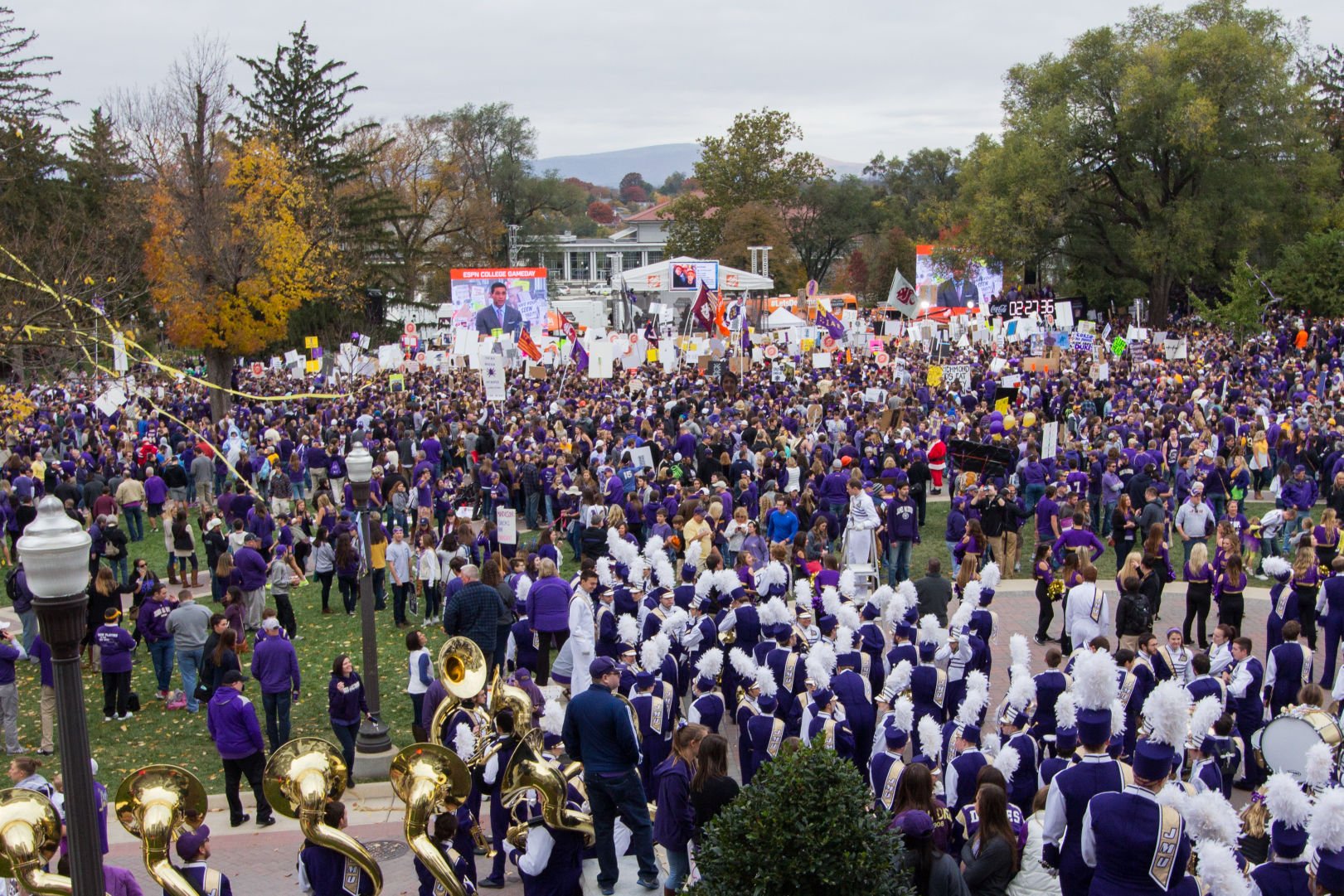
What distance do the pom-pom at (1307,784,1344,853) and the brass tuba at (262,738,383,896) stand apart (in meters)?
5.15

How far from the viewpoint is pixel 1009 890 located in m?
7.09

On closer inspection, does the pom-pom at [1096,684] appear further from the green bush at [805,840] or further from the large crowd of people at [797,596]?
the green bush at [805,840]

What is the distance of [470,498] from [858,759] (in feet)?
40.1

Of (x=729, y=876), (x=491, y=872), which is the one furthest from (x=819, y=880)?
(x=491, y=872)

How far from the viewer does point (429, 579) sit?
1555 centimetres

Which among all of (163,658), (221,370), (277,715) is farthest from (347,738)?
(221,370)

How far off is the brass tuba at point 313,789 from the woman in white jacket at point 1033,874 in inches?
149

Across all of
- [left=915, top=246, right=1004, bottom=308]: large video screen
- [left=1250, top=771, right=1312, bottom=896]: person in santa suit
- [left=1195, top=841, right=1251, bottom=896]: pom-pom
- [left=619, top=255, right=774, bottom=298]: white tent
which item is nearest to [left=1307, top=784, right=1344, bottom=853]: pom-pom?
[left=1250, top=771, right=1312, bottom=896]: person in santa suit

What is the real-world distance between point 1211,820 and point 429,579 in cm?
1087

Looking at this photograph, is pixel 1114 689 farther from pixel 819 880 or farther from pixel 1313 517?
pixel 1313 517

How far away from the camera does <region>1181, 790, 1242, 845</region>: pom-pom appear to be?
6391mm

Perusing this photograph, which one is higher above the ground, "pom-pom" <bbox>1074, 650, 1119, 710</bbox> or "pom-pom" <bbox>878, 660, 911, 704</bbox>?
"pom-pom" <bbox>1074, 650, 1119, 710</bbox>

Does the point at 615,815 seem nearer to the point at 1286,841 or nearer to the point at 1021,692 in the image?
the point at 1021,692

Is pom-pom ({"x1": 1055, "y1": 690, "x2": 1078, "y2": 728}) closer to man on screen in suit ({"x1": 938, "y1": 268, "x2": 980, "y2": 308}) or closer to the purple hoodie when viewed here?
the purple hoodie
